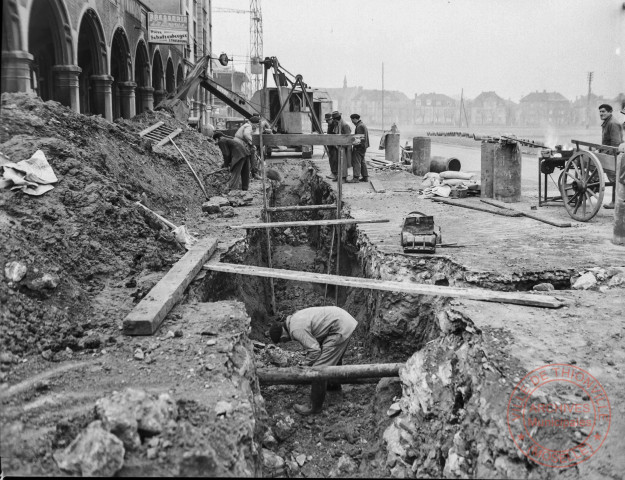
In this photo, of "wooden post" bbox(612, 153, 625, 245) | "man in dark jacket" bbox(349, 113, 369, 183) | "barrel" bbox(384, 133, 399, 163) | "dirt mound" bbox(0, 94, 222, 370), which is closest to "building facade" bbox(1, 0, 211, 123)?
"dirt mound" bbox(0, 94, 222, 370)

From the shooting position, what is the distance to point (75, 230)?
6.37 m

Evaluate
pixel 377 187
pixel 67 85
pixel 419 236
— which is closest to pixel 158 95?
pixel 67 85

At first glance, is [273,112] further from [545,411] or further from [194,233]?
[545,411]

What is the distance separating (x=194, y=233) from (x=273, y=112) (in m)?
11.8

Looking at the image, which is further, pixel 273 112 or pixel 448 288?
pixel 273 112

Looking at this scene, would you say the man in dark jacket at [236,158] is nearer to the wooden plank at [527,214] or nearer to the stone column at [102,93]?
the stone column at [102,93]

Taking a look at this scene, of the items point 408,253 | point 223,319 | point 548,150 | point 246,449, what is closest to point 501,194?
point 548,150

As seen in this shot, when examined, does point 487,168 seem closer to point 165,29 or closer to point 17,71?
point 17,71

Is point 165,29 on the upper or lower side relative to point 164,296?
upper

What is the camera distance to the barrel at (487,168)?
11.3 metres

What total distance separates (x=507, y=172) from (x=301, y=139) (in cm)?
445

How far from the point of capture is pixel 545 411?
356 centimetres

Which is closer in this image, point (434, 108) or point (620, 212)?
point (620, 212)

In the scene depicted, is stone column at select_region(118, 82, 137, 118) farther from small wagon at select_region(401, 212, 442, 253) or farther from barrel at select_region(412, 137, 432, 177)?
small wagon at select_region(401, 212, 442, 253)
